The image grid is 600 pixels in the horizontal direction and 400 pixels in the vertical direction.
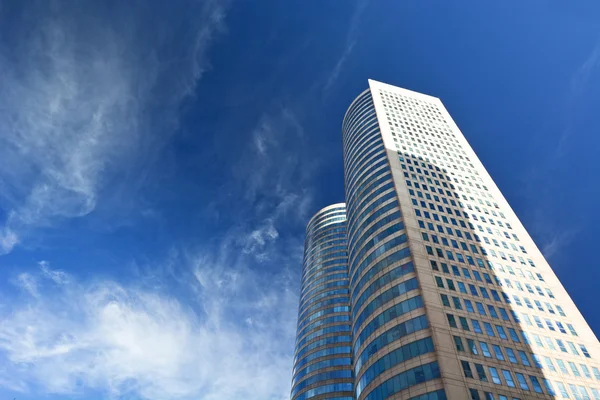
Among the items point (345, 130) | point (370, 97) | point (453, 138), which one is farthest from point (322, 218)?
point (453, 138)

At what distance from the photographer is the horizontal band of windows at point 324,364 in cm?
10206

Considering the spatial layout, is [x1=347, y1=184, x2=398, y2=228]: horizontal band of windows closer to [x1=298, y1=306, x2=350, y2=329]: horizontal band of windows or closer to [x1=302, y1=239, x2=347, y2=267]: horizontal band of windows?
[x1=298, y1=306, x2=350, y2=329]: horizontal band of windows

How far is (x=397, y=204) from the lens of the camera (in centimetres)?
8094

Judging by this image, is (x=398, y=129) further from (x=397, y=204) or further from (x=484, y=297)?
(x=484, y=297)

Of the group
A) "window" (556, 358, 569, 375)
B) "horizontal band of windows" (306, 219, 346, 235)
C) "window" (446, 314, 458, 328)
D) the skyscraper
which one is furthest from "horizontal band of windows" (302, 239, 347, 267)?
"window" (556, 358, 569, 375)

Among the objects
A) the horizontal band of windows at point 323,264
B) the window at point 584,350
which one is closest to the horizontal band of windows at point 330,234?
the horizontal band of windows at point 323,264

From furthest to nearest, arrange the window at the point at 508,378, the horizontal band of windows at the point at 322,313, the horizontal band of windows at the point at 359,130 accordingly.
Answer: the horizontal band of windows at the point at 322,313 < the horizontal band of windows at the point at 359,130 < the window at the point at 508,378

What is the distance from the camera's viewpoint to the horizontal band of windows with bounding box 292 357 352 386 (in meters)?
102

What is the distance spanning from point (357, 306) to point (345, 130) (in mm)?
76377

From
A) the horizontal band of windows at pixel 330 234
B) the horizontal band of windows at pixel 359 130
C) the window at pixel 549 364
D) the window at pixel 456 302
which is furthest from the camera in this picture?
the horizontal band of windows at pixel 330 234

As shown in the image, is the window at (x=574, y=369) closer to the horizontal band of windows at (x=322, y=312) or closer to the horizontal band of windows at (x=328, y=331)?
the horizontal band of windows at (x=328, y=331)

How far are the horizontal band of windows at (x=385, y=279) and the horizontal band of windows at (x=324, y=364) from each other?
3622cm

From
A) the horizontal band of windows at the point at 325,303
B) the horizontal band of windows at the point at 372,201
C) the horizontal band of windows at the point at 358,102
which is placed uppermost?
the horizontal band of windows at the point at 358,102

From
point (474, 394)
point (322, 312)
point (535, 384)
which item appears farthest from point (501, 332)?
point (322, 312)
